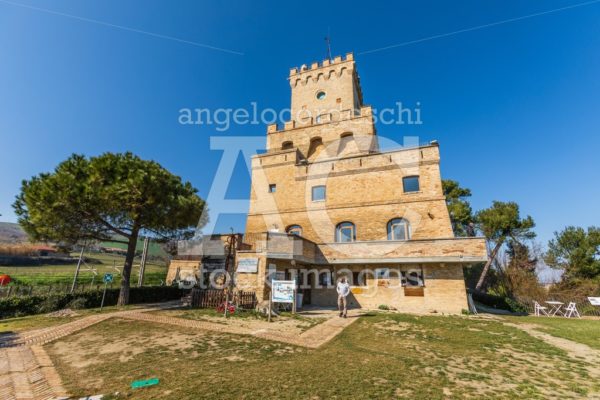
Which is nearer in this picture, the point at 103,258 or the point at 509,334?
the point at 509,334

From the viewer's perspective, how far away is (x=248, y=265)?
44.8 feet

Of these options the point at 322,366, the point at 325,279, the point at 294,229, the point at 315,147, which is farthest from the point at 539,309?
the point at 315,147

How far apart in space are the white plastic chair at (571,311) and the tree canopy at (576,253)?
25.9 feet

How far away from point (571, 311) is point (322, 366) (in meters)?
18.5

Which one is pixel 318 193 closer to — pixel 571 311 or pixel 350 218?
pixel 350 218

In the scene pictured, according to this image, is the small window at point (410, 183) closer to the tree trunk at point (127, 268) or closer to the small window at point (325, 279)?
the small window at point (325, 279)

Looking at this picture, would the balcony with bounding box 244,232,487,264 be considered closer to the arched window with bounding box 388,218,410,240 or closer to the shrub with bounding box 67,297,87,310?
the arched window with bounding box 388,218,410,240

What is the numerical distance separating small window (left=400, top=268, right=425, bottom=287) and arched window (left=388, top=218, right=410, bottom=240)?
8.02ft

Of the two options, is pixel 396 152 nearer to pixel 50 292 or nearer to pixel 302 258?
pixel 302 258

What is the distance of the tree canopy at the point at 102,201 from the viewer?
12242mm

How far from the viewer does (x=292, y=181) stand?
21031mm

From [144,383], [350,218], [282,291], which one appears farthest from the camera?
[350,218]

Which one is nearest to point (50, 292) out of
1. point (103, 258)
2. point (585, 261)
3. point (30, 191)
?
point (30, 191)

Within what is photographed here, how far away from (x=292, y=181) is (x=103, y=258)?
158 ft
